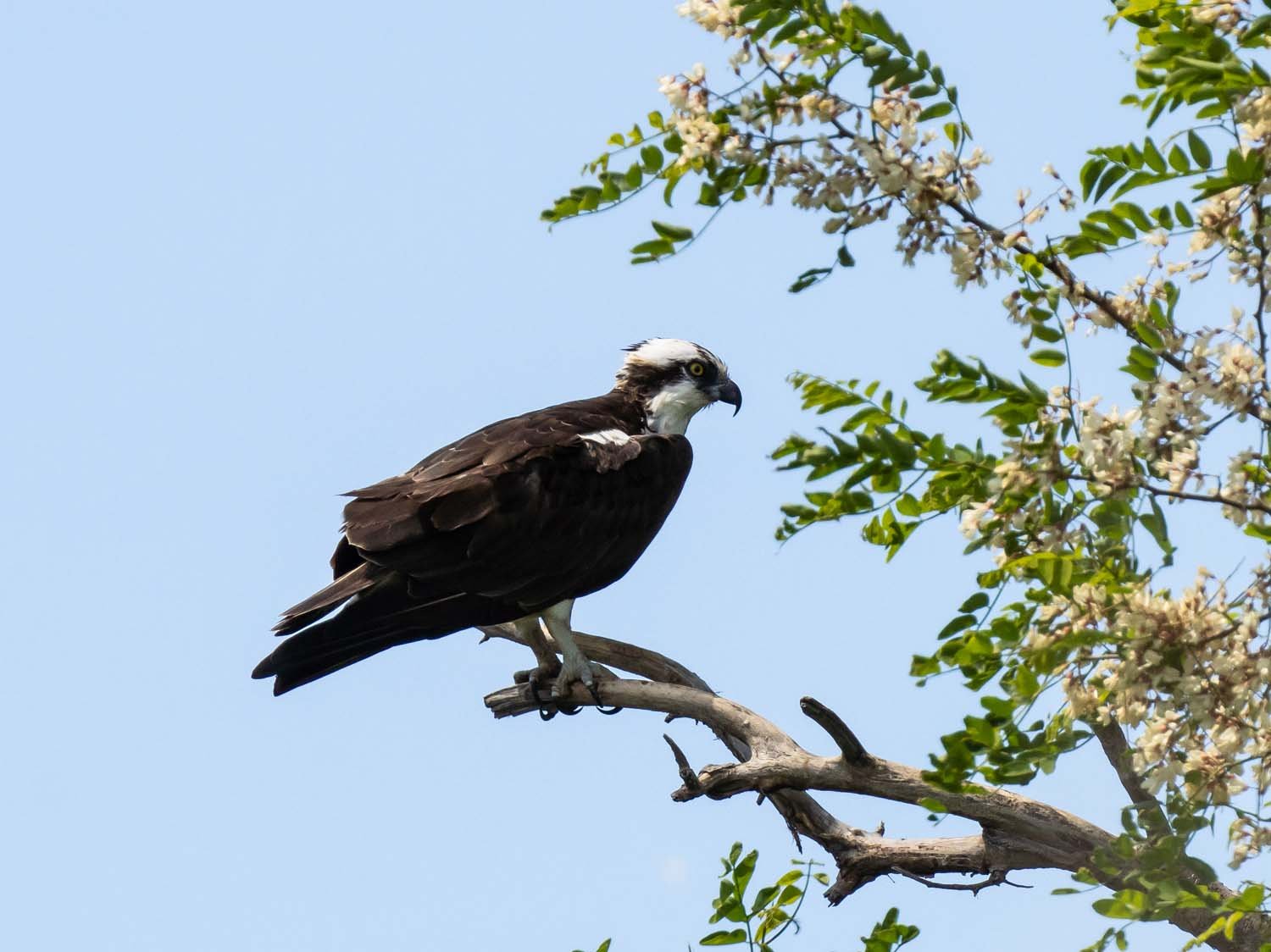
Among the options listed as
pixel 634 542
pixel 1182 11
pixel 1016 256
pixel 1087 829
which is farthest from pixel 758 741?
pixel 1182 11

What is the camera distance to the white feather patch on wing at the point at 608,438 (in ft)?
26.0

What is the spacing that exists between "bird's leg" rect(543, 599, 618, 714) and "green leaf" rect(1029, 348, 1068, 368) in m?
3.52

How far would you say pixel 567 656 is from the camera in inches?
291

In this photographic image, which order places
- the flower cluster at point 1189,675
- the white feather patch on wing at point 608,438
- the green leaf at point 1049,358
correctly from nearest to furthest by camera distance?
the flower cluster at point 1189,675, the green leaf at point 1049,358, the white feather patch on wing at point 608,438

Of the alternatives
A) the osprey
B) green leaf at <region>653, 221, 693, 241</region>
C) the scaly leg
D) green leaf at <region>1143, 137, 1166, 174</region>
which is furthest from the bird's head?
green leaf at <region>1143, 137, 1166, 174</region>

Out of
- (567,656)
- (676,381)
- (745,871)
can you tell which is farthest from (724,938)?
(676,381)

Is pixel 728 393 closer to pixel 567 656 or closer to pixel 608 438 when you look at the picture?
pixel 608 438

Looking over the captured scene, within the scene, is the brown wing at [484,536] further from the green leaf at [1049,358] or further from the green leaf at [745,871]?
the green leaf at [1049,358]

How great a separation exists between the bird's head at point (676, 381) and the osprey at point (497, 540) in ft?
2.34

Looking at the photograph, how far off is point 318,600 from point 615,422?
214cm

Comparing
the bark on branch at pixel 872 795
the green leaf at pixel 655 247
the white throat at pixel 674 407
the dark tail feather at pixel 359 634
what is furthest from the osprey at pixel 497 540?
the green leaf at pixel 655 247

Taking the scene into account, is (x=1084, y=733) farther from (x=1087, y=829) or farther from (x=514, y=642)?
(x=514, y=642)

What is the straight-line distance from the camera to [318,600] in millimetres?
7051

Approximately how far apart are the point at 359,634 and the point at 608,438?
70.6 inches
